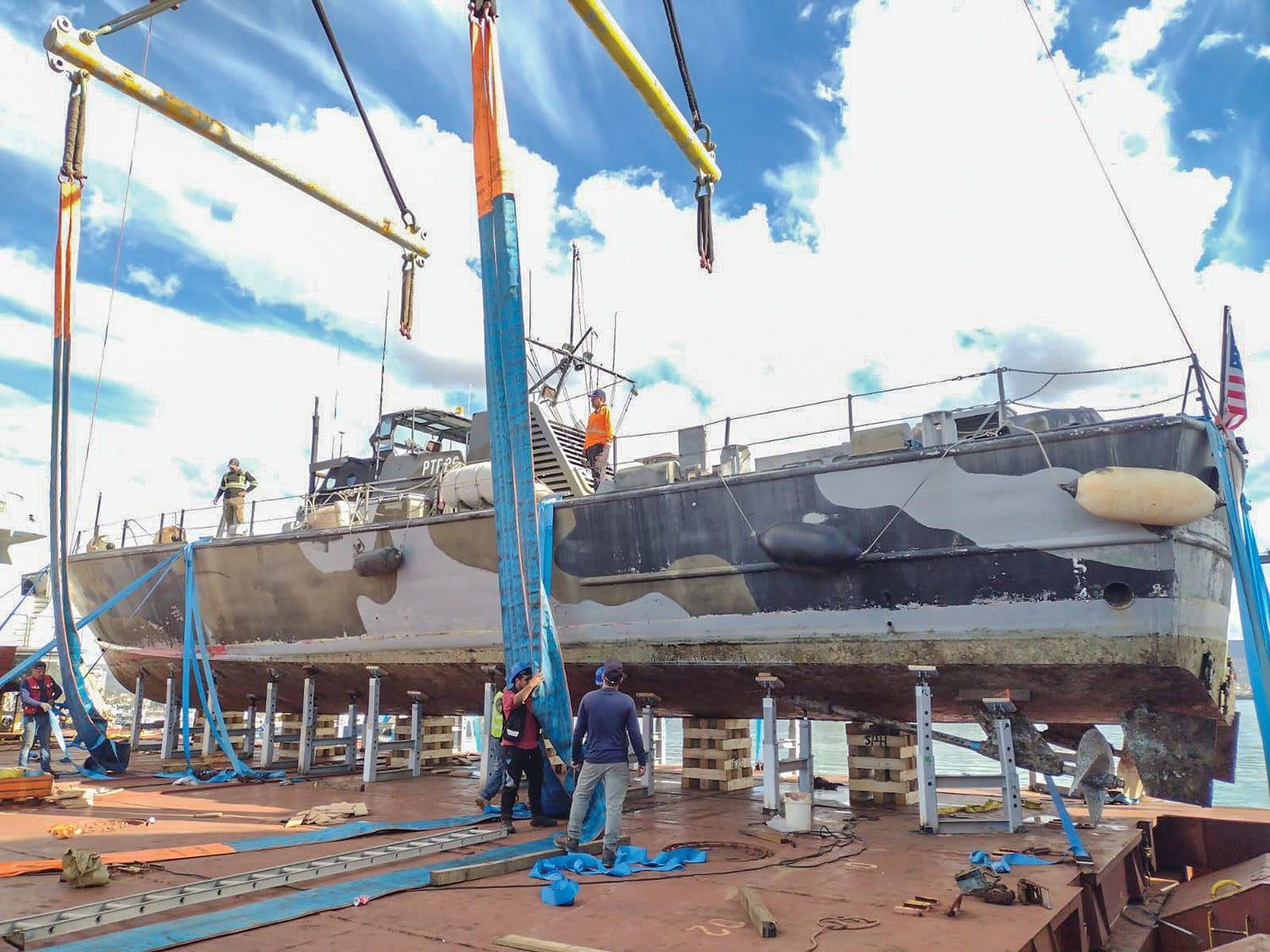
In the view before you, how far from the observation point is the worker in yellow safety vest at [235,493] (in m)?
11.1

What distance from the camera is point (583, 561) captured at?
325 inches

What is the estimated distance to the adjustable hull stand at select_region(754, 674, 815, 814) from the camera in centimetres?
661

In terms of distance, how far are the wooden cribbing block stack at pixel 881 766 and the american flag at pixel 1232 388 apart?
3.57 meters

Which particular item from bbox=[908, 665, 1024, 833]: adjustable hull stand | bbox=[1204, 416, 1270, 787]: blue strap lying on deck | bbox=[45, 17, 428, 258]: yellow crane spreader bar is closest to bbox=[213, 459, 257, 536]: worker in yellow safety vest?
bbox=[45, 17, 428, 258]: yellow crane spreader bar

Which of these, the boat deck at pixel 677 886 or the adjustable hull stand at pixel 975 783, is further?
the adjustable hull stand at pixel 975 783

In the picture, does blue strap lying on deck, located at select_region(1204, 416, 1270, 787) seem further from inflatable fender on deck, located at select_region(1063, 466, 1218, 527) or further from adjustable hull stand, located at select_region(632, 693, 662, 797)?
adjustable hull stand, located at select_region(632, 693, 662, 797)

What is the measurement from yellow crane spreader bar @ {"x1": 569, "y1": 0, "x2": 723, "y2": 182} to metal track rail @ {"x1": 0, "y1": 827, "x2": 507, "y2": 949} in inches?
284

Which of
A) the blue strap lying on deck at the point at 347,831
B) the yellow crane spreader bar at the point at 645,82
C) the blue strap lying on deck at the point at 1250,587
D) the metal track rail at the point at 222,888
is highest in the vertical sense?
the yellow crane spreader bar at the point at 645,82

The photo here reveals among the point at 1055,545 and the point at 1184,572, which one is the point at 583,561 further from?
the point at 1184,572

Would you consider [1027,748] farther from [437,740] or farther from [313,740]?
[313,740]

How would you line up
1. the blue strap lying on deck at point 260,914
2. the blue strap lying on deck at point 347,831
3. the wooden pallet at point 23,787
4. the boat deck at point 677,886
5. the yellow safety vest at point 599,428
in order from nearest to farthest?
the blue strap lying on deck at point 260,914
the boat deck at point 677,886
the blue strap lying on deck at point 347,831
the wooden pallet at point 23,787
the yellow safety vest at point 599,428

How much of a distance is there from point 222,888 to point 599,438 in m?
5.75

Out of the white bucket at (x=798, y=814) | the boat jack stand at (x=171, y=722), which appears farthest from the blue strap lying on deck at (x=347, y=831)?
the boat jack stand at (x=171, y=722)

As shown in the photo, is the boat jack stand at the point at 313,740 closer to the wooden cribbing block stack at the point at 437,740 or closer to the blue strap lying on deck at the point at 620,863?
the wooden cribbing block stack at the point at 437,740
